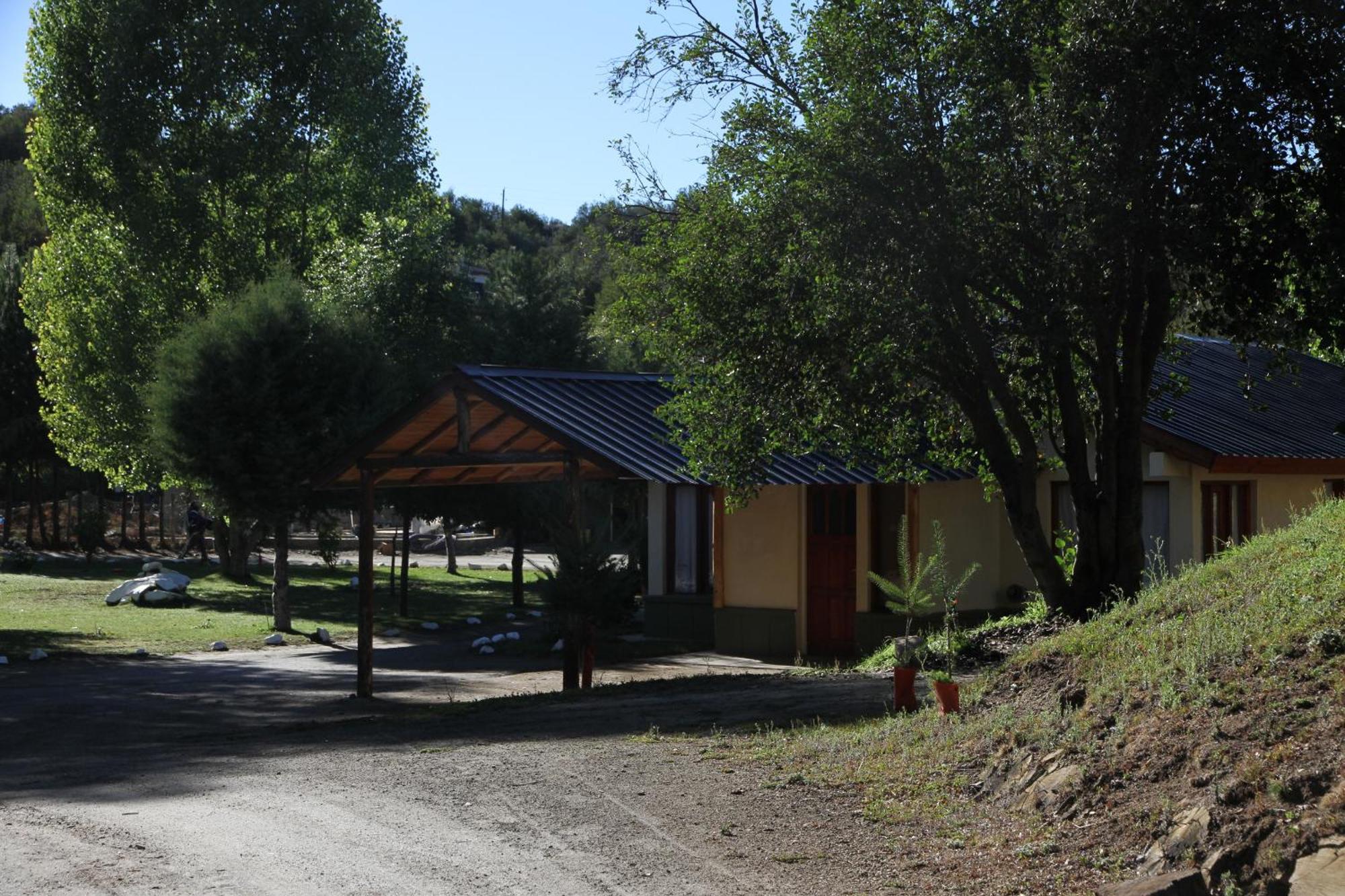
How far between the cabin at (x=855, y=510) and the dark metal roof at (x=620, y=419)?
0.13 ft

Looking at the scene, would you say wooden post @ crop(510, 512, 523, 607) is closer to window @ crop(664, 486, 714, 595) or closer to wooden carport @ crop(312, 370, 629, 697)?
window @ crop(664, 486, 714, 595)

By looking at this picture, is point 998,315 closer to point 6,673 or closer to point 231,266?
Answer: point 6,673

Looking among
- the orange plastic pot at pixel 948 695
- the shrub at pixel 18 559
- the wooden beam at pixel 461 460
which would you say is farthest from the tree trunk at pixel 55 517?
the orange plastic pot at pixel 948 695

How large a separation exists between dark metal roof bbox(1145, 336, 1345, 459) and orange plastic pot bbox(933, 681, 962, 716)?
6904 mm

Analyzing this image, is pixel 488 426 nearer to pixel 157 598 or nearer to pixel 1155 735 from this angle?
pixel 1155 735

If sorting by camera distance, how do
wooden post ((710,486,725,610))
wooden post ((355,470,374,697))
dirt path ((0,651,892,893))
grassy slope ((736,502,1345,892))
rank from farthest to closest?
wooden post ((710,486,725,610)) → wooden post ((355,470,374,697)) → dirt path ((0,651,892,893)) → grassy slope ((736,502,1345,892))

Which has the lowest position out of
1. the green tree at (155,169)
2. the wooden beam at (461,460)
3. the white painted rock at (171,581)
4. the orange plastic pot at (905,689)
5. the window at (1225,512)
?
the white painted rock at (171,581)

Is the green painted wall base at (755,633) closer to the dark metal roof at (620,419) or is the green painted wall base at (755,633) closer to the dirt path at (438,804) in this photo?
the dark metal roof at (620,419)

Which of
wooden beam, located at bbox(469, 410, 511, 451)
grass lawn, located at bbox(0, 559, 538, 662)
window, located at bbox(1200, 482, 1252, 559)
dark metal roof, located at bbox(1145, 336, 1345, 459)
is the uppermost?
dark metal roof, located at bbox(1145, 336, 1345, 459)

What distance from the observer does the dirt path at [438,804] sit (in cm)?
664

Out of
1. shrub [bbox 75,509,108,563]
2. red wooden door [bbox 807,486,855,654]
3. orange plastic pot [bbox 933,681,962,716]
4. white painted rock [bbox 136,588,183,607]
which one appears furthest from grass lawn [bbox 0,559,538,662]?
orange plastic pot [bbox 933,681,962,716]

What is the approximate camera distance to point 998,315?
1224 cm

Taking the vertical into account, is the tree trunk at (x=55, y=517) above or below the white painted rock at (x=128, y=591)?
above

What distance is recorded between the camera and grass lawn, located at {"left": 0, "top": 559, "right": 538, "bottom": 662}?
2345cm
